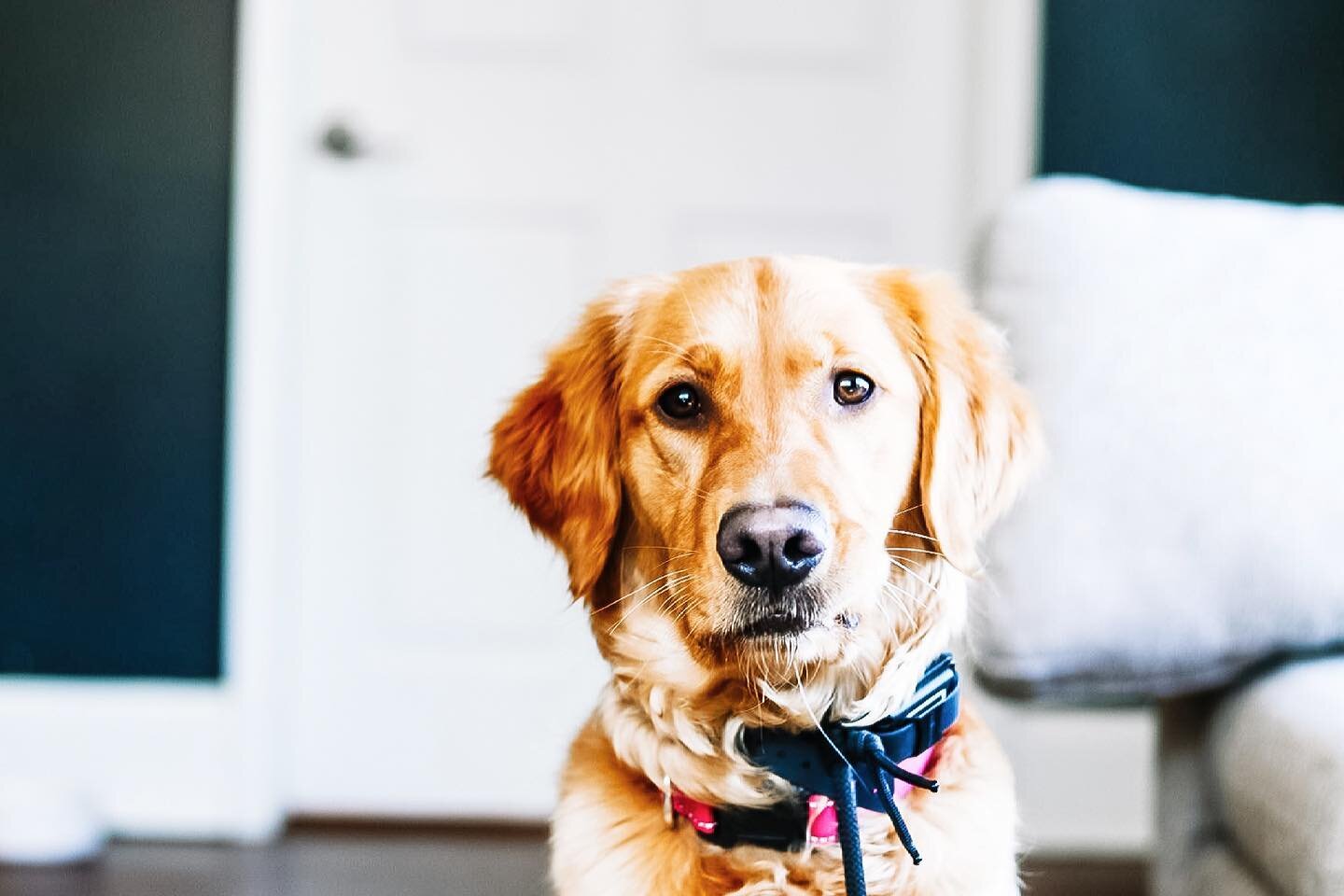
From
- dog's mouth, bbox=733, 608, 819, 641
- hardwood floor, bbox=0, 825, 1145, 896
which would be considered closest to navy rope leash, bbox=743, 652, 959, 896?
dog's mouth, bbox=733, 608, 819, 641

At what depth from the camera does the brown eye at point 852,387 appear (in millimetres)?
1197

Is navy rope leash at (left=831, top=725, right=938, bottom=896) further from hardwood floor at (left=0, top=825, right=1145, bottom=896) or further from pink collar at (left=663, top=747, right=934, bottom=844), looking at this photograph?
hardwood floor at (left=0, top=825, right=1145, bottom=896)

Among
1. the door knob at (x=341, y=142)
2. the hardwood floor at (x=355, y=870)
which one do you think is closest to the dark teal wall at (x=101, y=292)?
the door knob at (x=341, y=142)

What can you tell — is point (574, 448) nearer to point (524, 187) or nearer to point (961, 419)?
point (961, 419)

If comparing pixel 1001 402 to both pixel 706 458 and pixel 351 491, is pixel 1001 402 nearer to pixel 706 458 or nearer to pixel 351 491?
pixel 706 458

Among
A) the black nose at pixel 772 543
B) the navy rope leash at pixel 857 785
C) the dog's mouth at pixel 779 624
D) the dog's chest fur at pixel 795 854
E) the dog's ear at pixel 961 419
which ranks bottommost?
the dog's chest fur at pixel 795 854

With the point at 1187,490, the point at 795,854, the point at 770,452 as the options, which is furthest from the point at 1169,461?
the point at 795,854

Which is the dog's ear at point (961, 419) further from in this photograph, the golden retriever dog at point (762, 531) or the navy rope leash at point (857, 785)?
the navy rope leash at point (857, 785)

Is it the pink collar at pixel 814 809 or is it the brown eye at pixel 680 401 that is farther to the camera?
the brown eye at pixel 680 401

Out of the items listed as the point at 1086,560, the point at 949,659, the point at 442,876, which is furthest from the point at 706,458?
the point at 442,876

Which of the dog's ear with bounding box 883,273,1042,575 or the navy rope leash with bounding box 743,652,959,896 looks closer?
the navy rope leash with bounding box 743,652,959,896

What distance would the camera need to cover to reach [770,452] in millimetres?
1106

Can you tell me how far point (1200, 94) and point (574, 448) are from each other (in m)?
1.97

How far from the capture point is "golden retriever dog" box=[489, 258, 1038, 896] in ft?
3.43
